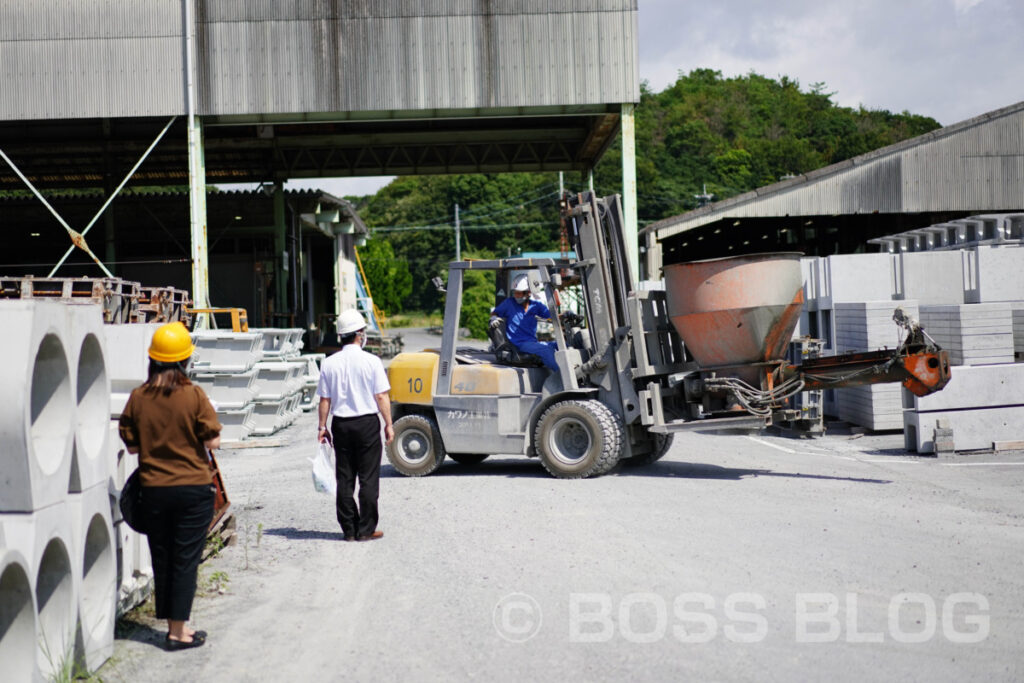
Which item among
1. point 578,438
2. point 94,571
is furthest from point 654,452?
point 94,571

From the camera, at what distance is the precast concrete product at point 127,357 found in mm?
8336

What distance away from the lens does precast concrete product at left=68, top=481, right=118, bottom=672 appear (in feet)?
18.6

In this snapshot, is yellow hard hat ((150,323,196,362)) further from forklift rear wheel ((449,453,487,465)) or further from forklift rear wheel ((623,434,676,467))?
forklift rear wheel ((449,453,487,465))

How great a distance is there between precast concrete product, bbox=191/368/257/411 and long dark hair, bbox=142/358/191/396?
11.6 m

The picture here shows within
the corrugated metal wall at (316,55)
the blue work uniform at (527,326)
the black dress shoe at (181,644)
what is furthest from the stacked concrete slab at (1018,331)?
the black dress shoe at (181,644)

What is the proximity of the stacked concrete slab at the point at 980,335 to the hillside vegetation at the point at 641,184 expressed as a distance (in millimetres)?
73784

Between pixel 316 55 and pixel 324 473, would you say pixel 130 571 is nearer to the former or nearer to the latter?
pixel 324 473

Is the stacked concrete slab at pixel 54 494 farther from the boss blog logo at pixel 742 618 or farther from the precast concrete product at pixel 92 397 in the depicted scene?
the boss blog logo at pixel 742 618

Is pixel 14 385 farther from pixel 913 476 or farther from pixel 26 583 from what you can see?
pixel 913 476

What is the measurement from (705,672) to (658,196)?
91048 mm

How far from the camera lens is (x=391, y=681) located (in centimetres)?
556

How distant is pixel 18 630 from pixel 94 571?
1.25 m

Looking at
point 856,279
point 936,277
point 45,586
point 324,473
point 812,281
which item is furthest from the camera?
point 812,281

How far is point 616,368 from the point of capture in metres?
12.1
